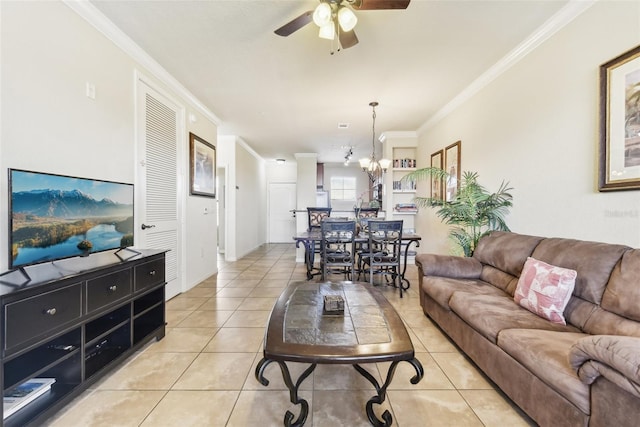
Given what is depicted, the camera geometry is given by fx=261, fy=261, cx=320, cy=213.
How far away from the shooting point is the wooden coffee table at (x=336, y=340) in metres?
1.18

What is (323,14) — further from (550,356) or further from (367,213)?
(367,213)

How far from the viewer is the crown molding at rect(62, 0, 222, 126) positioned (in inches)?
76.2

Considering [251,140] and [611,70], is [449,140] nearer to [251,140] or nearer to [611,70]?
[611,70]

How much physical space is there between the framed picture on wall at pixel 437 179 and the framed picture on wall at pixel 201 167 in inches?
144

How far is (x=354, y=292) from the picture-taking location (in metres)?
2.02

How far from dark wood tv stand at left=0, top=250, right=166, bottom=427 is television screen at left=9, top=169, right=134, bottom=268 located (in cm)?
11

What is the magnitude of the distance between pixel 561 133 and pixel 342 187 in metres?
7.03

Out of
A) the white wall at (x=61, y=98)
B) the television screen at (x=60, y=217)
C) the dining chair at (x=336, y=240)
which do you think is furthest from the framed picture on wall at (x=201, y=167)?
the dining chair at (x=336, y=240)

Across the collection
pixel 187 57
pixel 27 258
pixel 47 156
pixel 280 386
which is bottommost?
pixel 280 386

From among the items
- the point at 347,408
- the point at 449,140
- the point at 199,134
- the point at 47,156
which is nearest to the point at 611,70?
the point at 449,140

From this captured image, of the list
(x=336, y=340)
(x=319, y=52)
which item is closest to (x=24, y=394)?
(x=336, y=340)

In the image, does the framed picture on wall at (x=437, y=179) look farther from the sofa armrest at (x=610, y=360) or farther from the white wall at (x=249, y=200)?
the white wall at (x=249, y=200)

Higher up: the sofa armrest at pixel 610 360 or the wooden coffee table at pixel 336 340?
the sofa armrest at pixel 610 360

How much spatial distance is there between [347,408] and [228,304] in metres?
2.03
